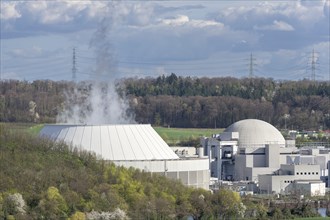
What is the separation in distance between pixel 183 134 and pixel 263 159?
2208 cm

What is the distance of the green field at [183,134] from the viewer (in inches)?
3412

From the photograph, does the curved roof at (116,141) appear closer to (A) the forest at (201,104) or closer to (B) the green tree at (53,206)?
(B) the green tree at (53,206)

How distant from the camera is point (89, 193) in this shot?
47281 millimetres

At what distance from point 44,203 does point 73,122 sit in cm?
1765

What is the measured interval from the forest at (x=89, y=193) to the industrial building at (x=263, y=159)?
14046 millimetres

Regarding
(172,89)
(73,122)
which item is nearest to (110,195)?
(73,122)

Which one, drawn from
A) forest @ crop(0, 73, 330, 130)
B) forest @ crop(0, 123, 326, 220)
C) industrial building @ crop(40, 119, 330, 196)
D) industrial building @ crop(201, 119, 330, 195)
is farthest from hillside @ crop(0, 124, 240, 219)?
forest @ crop(0, 73, 330, 130)

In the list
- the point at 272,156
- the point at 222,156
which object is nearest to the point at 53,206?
the point at 272,156

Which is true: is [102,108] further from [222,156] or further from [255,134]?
[255,134]

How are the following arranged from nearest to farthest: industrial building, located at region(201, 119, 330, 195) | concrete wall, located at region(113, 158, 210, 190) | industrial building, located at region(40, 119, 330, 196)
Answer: concrete wall, located at region(113, 158, 210, 190)
industrial building, located at region(40, 119, 330, 196)
industrial building, located at region(201, 119, 330, 195)

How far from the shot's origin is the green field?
86.7 m

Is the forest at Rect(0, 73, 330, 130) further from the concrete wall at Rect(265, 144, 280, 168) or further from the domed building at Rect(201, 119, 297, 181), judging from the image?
the concrete wall at Rect(265, 144, 280, 168)

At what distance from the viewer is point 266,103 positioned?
106750mm

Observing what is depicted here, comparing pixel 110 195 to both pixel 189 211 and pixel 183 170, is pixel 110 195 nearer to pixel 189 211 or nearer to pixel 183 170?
pixel 189 211
